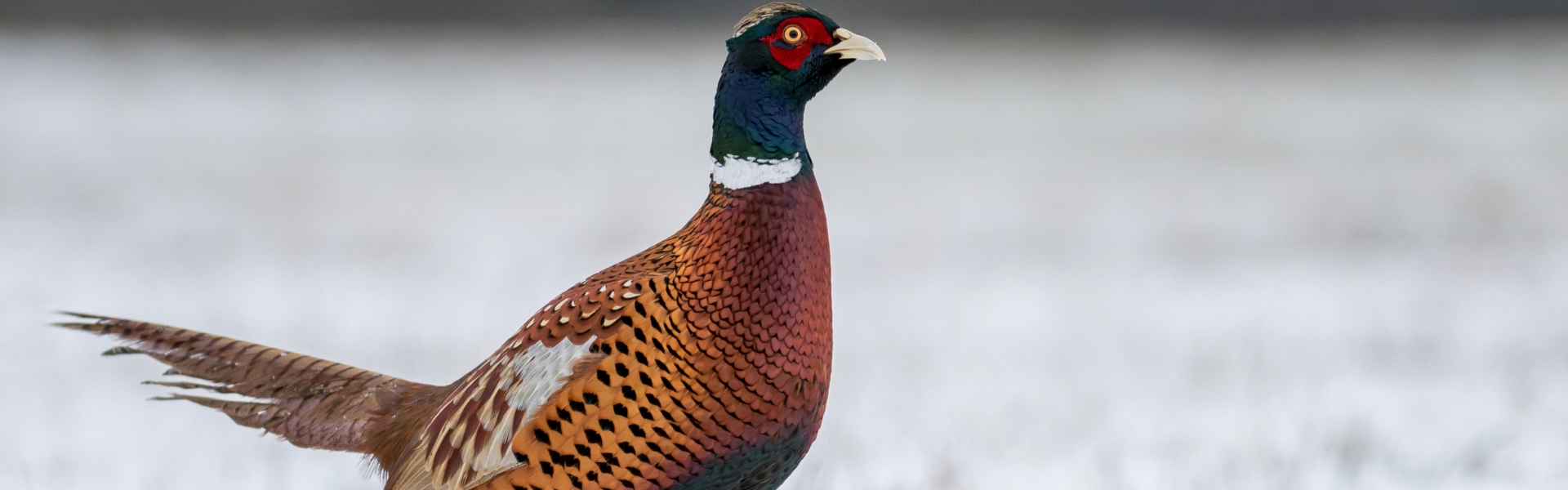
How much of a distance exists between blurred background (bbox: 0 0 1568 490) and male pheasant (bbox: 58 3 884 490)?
98cm

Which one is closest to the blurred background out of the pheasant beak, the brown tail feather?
the brown tail feather

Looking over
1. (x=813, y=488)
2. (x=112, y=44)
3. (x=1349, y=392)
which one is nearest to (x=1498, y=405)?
(x=1349, y=392)

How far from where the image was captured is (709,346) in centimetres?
169

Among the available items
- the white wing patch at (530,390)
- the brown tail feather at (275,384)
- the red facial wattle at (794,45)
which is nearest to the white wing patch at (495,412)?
the white wing patch at (530,390)

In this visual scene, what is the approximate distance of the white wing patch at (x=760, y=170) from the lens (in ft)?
5.85

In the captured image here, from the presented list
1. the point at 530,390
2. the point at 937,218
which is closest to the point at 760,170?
the point at 530,390

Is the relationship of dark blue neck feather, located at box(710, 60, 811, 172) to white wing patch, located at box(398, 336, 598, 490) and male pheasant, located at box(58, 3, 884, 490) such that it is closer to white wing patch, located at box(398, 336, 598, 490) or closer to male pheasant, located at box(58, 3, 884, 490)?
male pheasant, located at box(58, 3, 884, 490)

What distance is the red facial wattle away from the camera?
1.75m

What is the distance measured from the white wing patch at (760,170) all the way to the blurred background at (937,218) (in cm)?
112

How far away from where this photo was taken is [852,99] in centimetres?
1338

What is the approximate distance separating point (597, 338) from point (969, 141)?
29.2ft

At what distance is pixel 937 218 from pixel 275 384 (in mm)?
5029

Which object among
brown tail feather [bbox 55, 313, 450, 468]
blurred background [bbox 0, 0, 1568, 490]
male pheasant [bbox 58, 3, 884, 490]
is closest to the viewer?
male pheasant [bbox 58, 3, 884, 490]

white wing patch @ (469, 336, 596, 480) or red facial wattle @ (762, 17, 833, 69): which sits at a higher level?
red facial wattle @ (762, 17, 833, 69)
